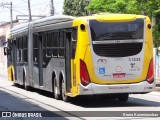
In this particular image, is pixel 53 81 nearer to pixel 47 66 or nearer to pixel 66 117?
pixel 47 66

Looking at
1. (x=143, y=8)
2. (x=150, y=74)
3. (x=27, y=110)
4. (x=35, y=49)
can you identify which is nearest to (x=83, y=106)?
(x=27, y=110)

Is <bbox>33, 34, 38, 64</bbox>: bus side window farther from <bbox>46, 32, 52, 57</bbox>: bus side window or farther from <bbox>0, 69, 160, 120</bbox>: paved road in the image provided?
<bbox>0, 69, 160, 120</bbox>: paved road

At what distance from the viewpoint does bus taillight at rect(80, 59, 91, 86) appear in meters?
16.7

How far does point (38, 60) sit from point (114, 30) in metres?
6.49

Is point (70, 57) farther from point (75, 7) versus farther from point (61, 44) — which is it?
point (75, 7)

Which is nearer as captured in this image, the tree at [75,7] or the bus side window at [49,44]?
the bus side window at [49,44]

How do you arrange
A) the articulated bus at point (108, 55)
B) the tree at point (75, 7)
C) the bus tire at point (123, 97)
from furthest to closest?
1. the tree at point (75, 7)
2. the bus tire at point (123, 97)
3. the articulated bus at point (108, 55)

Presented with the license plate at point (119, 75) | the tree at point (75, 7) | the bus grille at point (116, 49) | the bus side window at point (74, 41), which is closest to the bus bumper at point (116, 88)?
the license plate at point (119, 75)

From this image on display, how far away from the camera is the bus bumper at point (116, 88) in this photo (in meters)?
16.7

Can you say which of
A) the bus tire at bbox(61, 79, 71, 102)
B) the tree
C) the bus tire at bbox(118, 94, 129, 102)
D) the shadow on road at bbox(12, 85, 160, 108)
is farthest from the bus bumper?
the tree

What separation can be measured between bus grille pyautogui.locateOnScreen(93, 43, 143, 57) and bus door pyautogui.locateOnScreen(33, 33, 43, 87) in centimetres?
570

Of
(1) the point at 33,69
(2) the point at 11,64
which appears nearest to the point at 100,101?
(1) the point at 33,69

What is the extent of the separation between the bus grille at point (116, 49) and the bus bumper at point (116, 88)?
101 cm

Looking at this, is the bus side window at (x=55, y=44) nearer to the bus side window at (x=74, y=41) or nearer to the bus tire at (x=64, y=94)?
the bus tire at (x=64, y=94)
